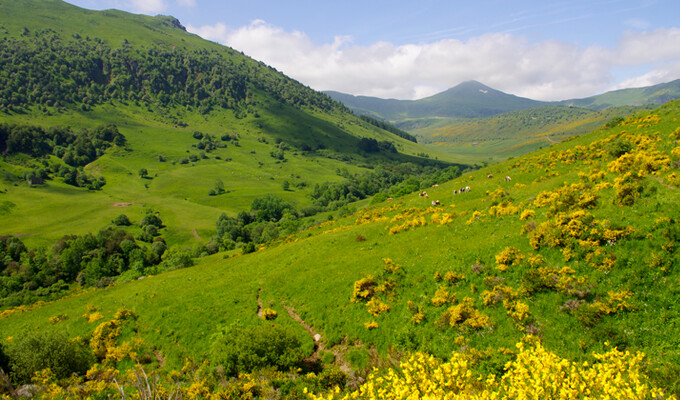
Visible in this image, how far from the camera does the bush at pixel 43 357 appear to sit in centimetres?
2116

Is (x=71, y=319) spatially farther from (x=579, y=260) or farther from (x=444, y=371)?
(x=579, y=260)

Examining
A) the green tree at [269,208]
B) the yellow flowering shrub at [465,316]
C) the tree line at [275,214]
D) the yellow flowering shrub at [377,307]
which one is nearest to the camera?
the yellow flowering shrub at [465,316]

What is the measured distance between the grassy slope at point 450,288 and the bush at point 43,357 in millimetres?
5739

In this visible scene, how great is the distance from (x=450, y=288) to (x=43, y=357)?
27.8 meters

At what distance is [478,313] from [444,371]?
7.55 m

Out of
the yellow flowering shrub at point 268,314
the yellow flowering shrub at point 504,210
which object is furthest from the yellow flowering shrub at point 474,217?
the yellow flowering shrub at point 268,314

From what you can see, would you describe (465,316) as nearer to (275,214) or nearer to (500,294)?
(500,294)

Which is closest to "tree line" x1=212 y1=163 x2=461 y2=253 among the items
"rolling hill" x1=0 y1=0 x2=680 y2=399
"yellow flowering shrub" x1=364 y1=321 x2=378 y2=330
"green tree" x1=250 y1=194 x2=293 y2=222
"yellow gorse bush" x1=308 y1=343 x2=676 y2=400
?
"green tree" x1=250 y1=194 x2=293 y2=222

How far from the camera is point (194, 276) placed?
44.9m

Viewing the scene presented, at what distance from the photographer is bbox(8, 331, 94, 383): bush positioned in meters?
21.2

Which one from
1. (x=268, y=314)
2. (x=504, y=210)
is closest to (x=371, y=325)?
(x=268, y=314)

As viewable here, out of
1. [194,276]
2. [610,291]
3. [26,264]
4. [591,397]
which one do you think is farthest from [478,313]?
[26,264]

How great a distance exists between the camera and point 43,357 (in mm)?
21219

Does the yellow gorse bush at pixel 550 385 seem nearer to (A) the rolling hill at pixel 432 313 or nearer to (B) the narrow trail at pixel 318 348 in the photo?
(A) the rolling hill at pixel 432 313
